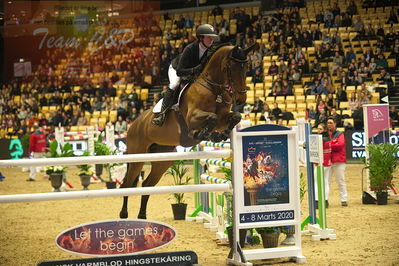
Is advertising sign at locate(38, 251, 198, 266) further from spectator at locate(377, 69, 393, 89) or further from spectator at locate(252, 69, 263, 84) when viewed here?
spectator at locate(252, 69, 263, 84)

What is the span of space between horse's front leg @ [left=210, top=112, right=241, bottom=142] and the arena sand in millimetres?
1138

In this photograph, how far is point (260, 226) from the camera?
17.7 feet

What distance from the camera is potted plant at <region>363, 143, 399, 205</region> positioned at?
9227 mm

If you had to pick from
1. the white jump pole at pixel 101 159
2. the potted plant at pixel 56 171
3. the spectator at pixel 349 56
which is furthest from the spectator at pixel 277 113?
the white jump pole at pixel 101 159

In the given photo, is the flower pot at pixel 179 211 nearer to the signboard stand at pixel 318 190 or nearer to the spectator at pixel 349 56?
the signboard stand at pixel 318 190

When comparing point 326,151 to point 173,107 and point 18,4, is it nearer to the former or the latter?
point 173,107

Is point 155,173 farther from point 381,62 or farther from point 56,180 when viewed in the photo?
point 381,62

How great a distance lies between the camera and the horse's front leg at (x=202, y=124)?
582 cm

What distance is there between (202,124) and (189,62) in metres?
0.93

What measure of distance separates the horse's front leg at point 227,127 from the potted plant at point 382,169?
4056 millimetres

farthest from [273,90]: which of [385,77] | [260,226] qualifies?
[260,226]

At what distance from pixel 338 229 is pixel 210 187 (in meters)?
2.71

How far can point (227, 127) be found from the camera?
6.01 m

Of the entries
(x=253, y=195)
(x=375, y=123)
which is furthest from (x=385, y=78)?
(x=253, y=195)
